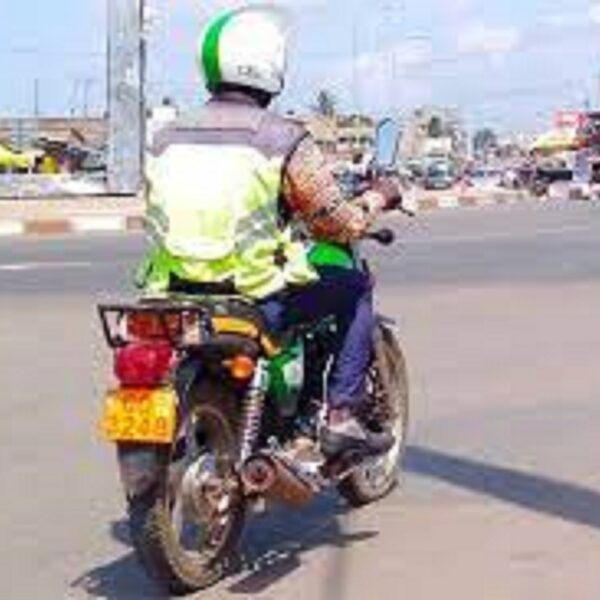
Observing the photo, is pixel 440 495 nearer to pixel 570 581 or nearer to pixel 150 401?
pixel 570 581

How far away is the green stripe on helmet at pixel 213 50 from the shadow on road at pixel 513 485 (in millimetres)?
2082

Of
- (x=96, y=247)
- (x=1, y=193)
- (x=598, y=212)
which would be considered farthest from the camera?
(x=1, y=193)

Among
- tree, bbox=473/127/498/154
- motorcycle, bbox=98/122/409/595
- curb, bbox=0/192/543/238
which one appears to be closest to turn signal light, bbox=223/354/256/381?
motorcycle, bbox=98/122/409/595

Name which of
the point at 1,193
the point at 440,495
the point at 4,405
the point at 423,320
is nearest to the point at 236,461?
the point at 440,495

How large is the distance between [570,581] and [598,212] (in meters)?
27.9

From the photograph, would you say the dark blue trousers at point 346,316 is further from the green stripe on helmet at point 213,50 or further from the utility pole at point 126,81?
the utility pole at point 126,81

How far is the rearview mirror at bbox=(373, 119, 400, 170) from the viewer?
6.32 metres

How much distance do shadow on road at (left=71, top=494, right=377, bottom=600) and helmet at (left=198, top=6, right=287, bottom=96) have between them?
1.55m

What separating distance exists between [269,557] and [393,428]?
1139 millimetres

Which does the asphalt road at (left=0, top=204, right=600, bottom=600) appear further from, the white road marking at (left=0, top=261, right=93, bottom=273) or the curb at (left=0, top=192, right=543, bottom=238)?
the curb at (left=0, top=192, right=543, bottom=238)

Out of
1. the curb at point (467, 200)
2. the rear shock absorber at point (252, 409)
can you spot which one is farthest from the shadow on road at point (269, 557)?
the curb at point (467, 200)

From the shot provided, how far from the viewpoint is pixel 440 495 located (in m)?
7.16

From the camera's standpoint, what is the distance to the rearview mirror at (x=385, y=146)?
249 inches

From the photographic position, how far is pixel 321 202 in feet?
19.3
